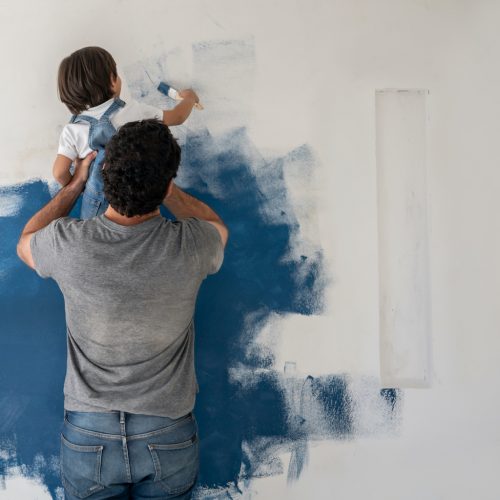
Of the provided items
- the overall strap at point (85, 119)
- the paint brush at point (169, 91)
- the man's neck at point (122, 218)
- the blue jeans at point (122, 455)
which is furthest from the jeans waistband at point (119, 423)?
the paint brush at point (169, 91)

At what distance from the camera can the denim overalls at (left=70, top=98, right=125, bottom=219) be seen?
165cm

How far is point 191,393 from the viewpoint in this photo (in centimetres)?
155

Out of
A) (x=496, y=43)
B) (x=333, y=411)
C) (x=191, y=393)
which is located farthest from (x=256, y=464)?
(x=496, y=43)

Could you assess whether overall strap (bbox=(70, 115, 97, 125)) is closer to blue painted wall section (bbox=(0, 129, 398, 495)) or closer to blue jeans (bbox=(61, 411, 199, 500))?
blue painted wall section (bbox=(0, 129, 398, 495))

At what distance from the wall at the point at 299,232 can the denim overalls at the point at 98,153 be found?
243 mm

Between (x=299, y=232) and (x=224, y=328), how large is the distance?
40cm

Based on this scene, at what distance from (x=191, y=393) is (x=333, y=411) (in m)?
0.58

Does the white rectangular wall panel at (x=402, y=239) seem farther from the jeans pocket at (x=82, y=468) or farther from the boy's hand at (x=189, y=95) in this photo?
the jeans pocket at (x=82, y=468)

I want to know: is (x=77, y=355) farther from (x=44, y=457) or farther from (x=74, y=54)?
(x=74, y=54)

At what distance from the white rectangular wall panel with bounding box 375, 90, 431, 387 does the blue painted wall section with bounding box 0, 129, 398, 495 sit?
0.46 feet

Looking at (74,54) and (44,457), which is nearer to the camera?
(74,54)

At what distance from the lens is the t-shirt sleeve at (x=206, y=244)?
4.89ft

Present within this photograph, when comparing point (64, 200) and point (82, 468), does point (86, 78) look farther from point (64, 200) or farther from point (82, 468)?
point (82, 468)

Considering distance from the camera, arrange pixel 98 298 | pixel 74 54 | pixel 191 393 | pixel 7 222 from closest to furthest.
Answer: pixel 98 298 → pixel 191 393 → pixel 74 54 → pixel 7 222
